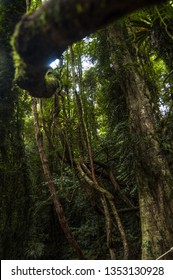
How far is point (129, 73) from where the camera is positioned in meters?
5.08

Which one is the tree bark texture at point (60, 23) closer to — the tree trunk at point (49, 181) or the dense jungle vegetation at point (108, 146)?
the dense jungle vegetation at point (108, 146)

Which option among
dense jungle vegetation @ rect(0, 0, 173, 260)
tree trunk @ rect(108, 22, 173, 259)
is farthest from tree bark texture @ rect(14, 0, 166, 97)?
tree trunk @ rect(108, 22, 173, 259)

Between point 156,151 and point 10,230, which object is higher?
point 156,151

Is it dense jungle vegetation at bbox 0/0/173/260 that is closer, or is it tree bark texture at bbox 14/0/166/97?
tree bark texture at bbox 14/0/166/97

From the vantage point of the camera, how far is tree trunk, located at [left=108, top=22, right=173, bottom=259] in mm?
4102

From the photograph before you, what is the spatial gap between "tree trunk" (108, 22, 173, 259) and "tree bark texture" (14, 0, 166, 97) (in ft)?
11.3

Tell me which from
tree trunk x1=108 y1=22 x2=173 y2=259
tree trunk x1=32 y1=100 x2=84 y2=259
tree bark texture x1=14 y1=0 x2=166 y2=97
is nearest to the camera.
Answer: tree bark texture x1=14 y1=0 x2=166 y2=97

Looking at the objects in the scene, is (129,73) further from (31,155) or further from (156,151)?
(31,155)

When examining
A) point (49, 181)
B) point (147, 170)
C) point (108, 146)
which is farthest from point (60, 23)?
point (108, 146)

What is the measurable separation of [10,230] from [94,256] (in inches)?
85.5

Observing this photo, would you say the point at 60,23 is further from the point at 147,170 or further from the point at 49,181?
the point at 147,170

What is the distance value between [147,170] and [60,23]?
376 cm

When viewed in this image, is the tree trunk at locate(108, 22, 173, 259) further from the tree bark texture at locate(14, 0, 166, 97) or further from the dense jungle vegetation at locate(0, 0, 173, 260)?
the tree bark texture at locate(14, 0, 166, 97)
